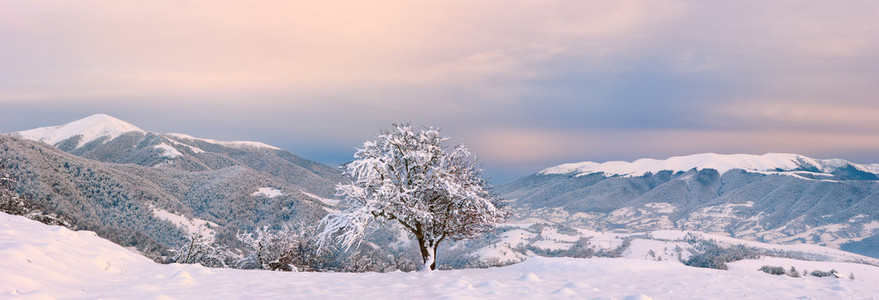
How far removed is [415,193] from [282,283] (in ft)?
38.8

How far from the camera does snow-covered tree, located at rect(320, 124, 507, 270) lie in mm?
23797

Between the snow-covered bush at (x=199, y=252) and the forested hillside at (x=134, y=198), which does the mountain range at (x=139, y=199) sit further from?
the snow-covered bush at (x=199, y=252)

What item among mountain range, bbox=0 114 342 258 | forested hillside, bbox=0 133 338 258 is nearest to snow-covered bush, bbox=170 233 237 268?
forested hillside, bbox=0 133 338 258

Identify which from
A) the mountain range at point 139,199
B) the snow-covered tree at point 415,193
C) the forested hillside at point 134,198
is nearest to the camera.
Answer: the snow-covered tree at point 415,193

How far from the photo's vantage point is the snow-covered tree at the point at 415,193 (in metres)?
23.8

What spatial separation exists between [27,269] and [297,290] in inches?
243

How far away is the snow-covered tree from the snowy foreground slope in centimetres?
702

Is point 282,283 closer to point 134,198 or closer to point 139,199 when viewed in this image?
point 134,198

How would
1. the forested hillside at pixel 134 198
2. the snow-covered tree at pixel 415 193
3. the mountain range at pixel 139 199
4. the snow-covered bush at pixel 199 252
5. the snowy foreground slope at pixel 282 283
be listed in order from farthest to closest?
the mountain range at pixel 139 199
the forested hillside at pixel 134 198
the snow-covered bush at pixel 199 252
the snow-covered tree at pixel 415 193
the snowy foreground slope at pixel 282 283

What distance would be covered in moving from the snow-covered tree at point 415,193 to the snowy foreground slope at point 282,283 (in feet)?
23.0

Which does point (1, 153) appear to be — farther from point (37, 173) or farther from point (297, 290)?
point (297, 290)

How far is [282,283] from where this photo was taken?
1419cm

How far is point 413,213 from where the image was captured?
24.6 metres

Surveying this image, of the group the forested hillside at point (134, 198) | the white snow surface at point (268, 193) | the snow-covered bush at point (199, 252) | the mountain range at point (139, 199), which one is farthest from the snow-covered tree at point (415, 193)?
the white snow surface at point (268, 193)
